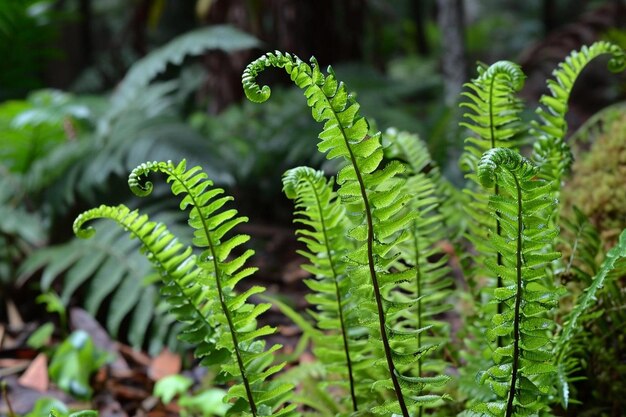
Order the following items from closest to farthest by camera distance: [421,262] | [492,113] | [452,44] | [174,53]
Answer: [492,113] → [421,262] → [174,53] → [452,44]

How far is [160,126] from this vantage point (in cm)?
283

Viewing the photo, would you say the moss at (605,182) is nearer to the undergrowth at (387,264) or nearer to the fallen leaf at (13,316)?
the undergrowth at (387,264)

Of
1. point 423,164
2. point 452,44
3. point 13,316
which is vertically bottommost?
point 13,316

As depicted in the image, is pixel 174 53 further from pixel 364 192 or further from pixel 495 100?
pixel 364 192

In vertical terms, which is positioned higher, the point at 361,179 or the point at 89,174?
the point at 89,174

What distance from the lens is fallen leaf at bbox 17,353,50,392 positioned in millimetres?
2057

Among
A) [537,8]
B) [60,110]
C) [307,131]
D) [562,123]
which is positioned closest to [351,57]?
[307,131]

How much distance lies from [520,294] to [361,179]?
33 centimetres

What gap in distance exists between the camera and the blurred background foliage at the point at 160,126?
248 centimetres

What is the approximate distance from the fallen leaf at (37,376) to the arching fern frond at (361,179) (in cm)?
146

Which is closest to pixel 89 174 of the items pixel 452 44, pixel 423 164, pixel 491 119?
pixel 423 164

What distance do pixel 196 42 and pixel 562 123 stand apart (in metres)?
2.12

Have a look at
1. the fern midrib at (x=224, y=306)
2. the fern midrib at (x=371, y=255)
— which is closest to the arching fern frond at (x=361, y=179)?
the fern midrib at (x=371, y=255)

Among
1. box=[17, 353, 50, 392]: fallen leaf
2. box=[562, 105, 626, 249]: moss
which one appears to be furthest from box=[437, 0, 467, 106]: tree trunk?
box=[17, 353, 50, 392]: fallen leaf
